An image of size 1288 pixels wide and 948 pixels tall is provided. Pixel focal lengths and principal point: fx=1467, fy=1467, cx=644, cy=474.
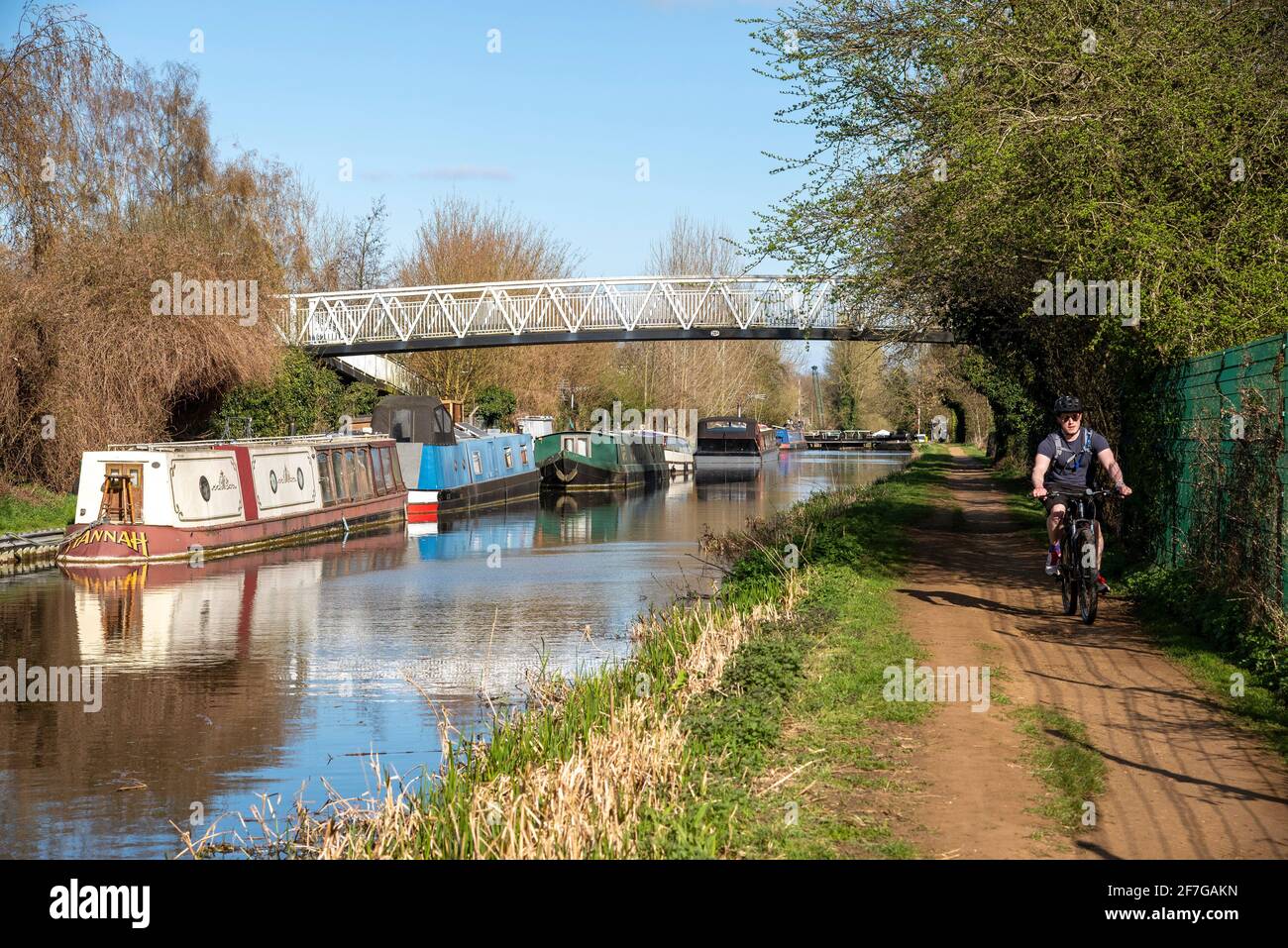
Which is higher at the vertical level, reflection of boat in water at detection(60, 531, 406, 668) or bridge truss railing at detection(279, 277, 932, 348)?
bridge truss railing at detection(279, 277, 932, 348)

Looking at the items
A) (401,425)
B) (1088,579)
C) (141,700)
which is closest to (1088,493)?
(1088,579)

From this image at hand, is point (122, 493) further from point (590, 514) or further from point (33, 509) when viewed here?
point (590, 514)

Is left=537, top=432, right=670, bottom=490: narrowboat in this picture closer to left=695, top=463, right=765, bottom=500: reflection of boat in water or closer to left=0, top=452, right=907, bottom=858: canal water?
left=695, top=463, right=765, bottom=500: reflection of boat in water

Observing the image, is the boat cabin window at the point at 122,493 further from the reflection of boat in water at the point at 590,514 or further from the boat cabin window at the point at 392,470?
the boat cabin window at the point at 392,470

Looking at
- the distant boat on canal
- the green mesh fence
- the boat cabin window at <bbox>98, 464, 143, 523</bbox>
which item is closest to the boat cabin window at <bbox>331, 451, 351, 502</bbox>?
the boat cabin window at <bbox>98, 464, 143, 523</bbox>

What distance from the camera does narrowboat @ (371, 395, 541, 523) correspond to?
33.0 metres

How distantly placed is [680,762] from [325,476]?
2205cm

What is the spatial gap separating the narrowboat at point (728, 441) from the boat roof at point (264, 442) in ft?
104

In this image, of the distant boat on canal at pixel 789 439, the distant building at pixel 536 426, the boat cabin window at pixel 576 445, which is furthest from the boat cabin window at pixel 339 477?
the distant boat on canal at pixel 789 439

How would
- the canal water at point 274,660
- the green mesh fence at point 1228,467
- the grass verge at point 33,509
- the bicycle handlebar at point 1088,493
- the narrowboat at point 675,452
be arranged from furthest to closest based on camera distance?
the narrowboat at point 675,452 → the grass verge at point 33,509 → the bicycle handlebar at point 1088,493 → the green mesh fence at point 1228,467 → the canal water at point 274,660

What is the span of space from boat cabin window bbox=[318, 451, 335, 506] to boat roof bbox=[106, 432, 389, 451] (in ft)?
0.75

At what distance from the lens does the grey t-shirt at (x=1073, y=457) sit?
11.6 metres

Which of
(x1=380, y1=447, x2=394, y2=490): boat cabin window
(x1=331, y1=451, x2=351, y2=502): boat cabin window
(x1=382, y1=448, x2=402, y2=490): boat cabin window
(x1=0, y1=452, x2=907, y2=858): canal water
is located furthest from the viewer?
(x1=382, y1=448, x2=402, y2=490): boat cabin window
